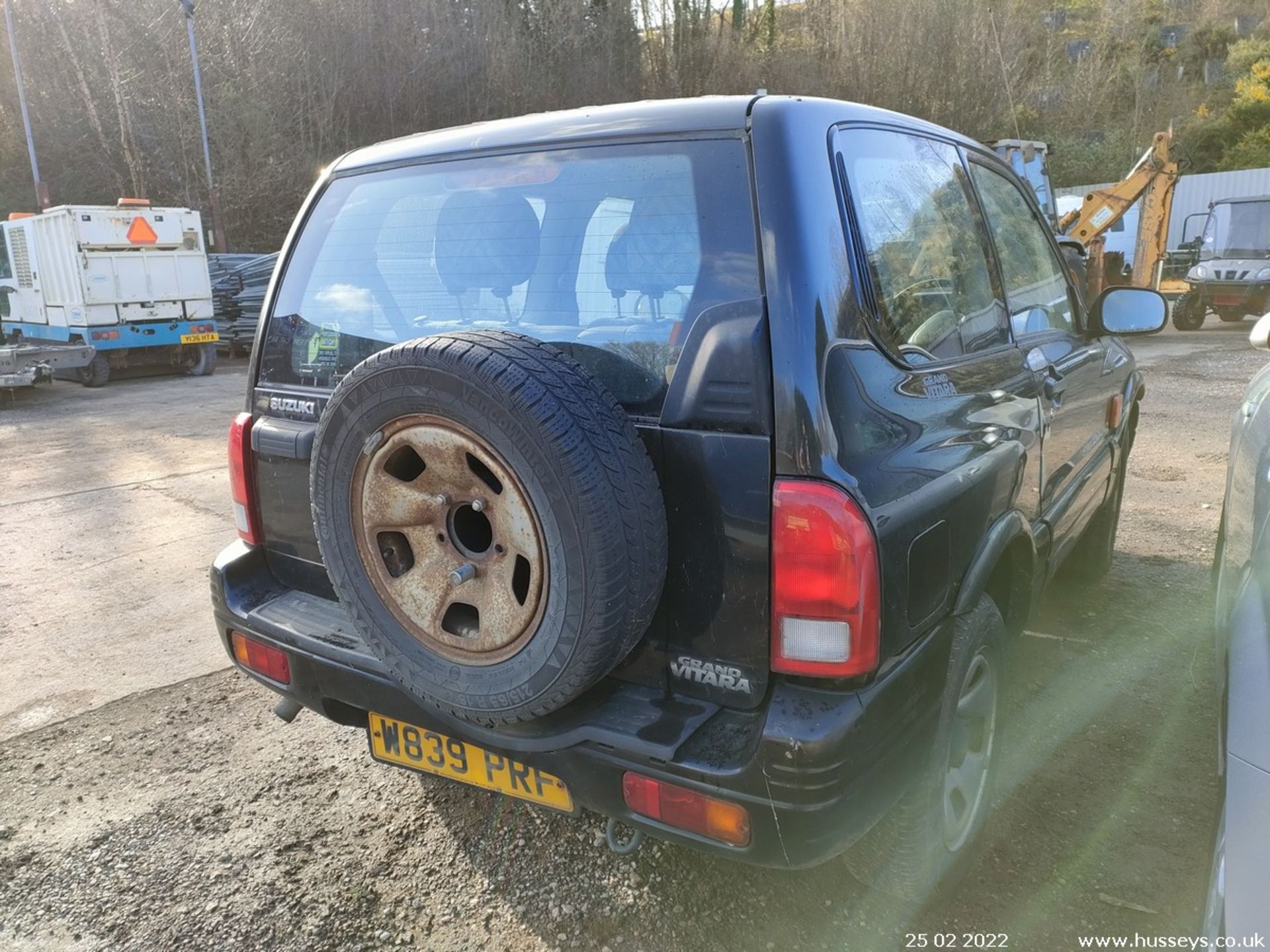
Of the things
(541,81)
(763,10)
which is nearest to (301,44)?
(541,81)

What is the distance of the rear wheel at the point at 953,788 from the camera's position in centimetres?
197

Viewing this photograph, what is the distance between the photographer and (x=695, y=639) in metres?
1.80

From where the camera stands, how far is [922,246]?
2199 mm

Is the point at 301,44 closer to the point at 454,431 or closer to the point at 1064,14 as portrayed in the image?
the point at 454,431

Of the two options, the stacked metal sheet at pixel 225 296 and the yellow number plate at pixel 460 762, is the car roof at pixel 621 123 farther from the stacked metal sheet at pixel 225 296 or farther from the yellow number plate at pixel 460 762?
the stacked metal sheet at pixel 225 296

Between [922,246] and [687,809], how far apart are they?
1.45 meters

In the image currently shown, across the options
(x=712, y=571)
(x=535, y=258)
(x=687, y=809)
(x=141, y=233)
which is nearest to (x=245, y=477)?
(x=535, y=258)

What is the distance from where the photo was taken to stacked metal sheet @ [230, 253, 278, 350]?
1512cm

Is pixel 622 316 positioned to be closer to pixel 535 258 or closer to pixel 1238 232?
pixel 535 258

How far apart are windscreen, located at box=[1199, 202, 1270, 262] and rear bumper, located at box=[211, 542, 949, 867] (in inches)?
645

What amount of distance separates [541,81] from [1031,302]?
25.5m

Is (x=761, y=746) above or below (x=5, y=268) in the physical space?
below

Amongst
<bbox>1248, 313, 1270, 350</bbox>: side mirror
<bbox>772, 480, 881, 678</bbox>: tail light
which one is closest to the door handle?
<bbox>1248, 313, 1270, 350</bbox>: side mirror

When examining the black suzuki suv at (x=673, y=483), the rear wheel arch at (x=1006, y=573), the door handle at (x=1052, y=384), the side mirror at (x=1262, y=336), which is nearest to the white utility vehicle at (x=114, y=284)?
the black suzuki suv at (x=673, y=483)
